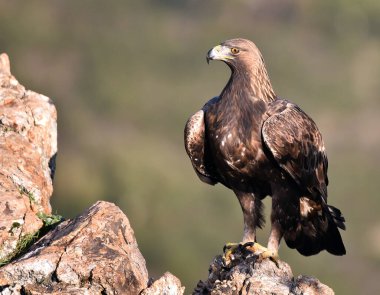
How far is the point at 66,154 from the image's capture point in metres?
51.1

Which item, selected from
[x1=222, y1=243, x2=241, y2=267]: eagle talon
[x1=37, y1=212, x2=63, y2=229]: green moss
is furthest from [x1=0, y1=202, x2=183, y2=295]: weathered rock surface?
[x1=222, y1=243, x2=241, y2=267]: eagle talon

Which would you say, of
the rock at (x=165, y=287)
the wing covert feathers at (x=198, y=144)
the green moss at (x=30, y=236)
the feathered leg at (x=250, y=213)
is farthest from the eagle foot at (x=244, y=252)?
the green moss at (x=30, y=236)

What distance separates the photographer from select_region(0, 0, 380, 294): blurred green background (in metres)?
46.9

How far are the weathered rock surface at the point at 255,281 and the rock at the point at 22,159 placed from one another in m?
2.06

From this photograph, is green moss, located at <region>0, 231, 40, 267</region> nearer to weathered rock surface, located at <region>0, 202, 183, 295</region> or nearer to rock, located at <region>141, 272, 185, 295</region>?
weathered rock surface, located at <region>0, 202, 183, 295</region>

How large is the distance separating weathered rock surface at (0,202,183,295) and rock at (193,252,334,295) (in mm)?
711

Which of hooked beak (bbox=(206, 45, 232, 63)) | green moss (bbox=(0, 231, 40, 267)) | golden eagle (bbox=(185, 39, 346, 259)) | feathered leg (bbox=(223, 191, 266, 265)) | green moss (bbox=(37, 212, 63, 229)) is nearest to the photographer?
green moss (bbox=(0, 231, 40, 267))

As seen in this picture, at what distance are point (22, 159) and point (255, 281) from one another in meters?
3.28

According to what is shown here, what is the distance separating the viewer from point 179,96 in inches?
2194

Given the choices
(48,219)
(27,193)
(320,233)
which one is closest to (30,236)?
(48,219)

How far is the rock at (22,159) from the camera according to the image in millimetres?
10539

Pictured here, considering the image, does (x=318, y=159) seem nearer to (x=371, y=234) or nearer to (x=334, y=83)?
(x=371, y=234)

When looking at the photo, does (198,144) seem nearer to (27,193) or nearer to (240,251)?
(240,251)

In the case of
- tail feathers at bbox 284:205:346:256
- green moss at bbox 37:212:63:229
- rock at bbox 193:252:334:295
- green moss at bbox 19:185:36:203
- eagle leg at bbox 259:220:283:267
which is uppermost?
tail feathers at bbox 284:205:346:256
